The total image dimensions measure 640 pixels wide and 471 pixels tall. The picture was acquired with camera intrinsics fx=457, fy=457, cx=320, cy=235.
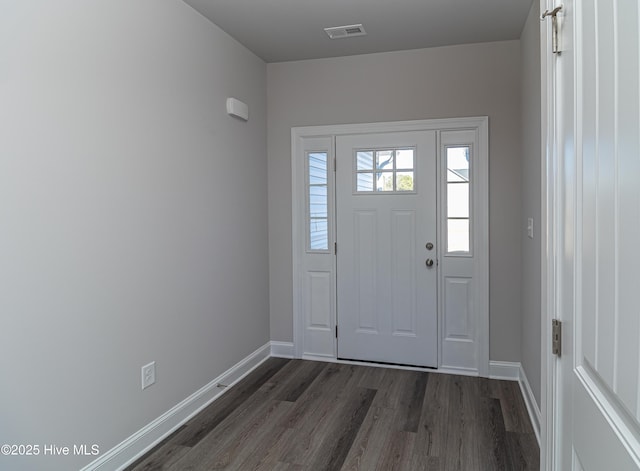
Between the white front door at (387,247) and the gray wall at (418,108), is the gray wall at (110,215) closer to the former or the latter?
the gray wall at (418,108)

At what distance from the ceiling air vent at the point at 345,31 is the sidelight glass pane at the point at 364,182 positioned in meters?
1.08

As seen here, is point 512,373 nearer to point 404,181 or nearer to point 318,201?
point 404,181

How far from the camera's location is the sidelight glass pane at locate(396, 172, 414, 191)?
3.70 metres

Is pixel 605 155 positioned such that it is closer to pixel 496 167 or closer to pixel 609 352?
pixel 609 352

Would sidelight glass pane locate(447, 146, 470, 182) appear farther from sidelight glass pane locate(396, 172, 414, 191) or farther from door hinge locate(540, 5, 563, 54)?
door hinge locate(540, 5, 563, 54)

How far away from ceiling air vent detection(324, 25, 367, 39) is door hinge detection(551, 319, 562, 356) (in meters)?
2.64

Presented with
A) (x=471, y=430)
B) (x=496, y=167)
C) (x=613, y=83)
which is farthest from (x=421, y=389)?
(x=613, y=83)

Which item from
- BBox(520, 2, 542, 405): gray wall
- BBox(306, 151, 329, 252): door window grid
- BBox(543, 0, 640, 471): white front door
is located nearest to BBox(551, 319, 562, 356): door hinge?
BBox(543, 0, 640, 471): white front door

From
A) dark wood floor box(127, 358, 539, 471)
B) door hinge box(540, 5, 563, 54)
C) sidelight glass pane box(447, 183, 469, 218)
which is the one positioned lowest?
dark wood floor box(127, 358, 539, 471)

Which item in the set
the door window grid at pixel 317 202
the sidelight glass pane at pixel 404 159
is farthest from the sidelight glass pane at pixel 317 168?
the sidelight glass pane at pixel 404 159

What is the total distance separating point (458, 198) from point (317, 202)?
46.3 inches

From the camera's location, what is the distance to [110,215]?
2232 mm

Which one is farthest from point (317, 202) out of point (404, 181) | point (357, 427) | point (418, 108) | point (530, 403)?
point (530, 403)

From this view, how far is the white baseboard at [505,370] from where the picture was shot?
349cm
